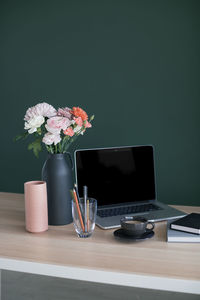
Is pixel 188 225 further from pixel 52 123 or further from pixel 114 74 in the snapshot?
pixel 114 74

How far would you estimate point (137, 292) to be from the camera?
79.0 inches

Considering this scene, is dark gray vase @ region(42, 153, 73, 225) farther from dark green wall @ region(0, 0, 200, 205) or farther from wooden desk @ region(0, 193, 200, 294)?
dark green wall @ region(0, 0, 200, 205)

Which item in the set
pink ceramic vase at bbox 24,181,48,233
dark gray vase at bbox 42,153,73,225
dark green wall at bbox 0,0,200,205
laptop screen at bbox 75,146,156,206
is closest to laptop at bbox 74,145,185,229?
laptop screen at bbox 75,146,156,206

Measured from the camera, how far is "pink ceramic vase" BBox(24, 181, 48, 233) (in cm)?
134

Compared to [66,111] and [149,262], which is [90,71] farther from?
[149,262]

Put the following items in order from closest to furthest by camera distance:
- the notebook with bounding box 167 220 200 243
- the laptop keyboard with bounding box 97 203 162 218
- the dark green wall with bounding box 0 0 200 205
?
the notebook with bounding box 167 220 200 243, the laptop keyboard with bounding box 97 203 162 218, the dark green wall with bounding box 0 0 200 205

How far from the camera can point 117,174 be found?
165cm

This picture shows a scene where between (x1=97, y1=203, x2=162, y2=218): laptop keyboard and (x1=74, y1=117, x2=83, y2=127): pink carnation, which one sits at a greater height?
(x1=74, y1=117, x2=83, y2=127): pink carnation

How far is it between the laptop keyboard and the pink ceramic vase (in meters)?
0.26

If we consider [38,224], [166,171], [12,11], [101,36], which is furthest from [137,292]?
[12,11]

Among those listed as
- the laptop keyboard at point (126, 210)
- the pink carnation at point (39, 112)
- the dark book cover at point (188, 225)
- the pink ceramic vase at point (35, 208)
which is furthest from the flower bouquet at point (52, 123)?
the dark book cover at point (188, 225)

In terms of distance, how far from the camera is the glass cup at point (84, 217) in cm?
129

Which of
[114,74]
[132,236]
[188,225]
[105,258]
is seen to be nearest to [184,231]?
[188,225]

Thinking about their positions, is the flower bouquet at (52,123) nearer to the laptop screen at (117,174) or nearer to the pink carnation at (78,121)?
the pink carnation at (78,121)
